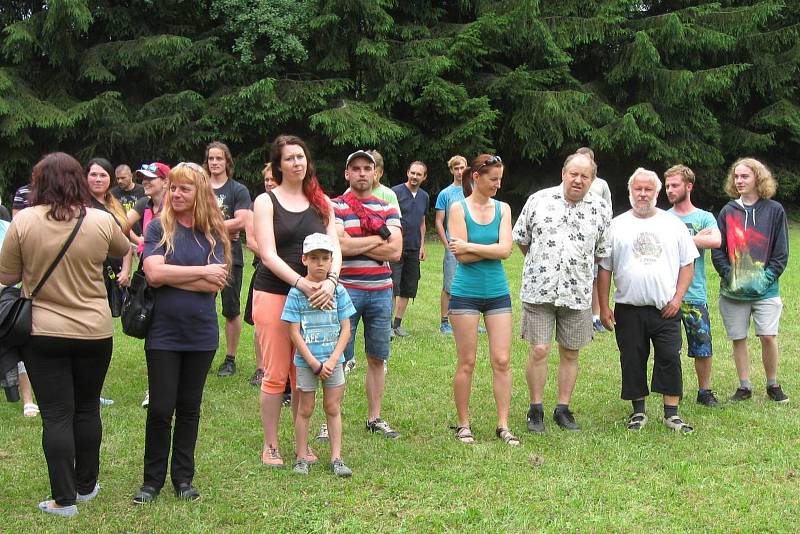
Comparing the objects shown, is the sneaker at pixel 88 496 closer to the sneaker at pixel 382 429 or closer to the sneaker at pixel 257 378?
the sneaker at pixel 382 429

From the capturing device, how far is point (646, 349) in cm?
551

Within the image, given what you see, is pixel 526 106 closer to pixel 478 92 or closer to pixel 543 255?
pixel 478 92

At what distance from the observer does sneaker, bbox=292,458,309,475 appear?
14.8ft

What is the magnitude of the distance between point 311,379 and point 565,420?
2.00 meters

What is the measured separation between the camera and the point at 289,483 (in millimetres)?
4348

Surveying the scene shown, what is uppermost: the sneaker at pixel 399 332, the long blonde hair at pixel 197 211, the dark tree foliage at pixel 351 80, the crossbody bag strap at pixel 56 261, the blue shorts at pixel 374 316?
the dark tree foliage at pixel 351 80

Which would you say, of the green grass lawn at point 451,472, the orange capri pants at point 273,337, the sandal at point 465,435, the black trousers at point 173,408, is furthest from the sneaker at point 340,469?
the sandal at point 465,435

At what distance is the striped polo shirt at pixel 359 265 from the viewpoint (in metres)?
5.03

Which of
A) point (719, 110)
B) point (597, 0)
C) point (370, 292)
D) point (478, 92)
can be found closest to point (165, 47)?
point (478, 92)

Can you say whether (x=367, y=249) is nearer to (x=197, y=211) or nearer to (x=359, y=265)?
(x=359, y=265)

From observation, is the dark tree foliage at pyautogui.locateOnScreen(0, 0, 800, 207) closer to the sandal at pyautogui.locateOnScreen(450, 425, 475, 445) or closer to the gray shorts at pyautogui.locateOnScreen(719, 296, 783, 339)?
the gray shorts at pyautogui.locateOnScreen(719, 296, 783, 339)

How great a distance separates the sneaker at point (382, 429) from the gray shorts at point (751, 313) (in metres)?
2.96

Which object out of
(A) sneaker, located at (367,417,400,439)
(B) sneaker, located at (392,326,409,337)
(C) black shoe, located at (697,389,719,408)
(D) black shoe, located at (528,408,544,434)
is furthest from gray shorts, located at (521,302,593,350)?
(B) sneaker, located at (392,326,409,337)

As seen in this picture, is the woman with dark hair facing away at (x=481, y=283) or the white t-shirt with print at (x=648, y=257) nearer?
the woman with dark hair facing away at (x=481, y=283)
